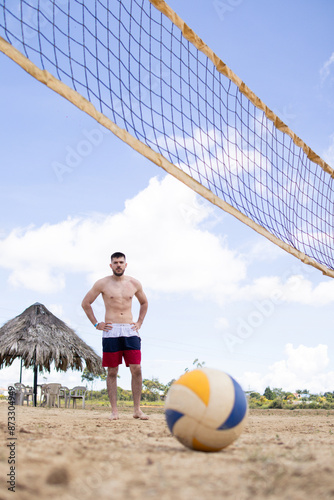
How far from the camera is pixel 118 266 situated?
5949mm

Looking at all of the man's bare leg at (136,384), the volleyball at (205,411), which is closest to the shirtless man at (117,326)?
the man's bare leg at (136,384)

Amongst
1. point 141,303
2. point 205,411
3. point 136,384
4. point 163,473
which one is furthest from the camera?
point 141,303

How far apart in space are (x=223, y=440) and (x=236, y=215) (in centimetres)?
352

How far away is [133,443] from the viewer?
3271mm

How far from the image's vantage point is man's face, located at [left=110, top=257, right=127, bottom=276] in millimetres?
5953

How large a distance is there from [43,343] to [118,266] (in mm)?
9948

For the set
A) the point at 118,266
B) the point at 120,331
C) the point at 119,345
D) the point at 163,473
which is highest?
the point at 118,266

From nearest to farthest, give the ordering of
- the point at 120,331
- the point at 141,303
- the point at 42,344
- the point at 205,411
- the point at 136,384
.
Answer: the point at 205,411 < the point at 120,331 < the point at 136,384 < the point at 141,303 < the point at 42,344

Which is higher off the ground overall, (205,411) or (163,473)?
(205,411)

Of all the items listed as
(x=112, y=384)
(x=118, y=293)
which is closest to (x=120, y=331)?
(x=118, y=293)

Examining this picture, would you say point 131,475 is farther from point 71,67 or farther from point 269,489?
point 71,67

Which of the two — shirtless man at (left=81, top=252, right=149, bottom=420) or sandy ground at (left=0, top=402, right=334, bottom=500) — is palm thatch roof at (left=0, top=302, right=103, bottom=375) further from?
sandy ground at (left=0, top=402, right=334, bottom=500)

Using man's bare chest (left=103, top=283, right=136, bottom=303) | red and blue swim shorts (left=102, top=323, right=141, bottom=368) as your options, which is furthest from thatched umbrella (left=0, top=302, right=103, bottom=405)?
man's bare chest (left=103, top=283, right=136, bottom=303)

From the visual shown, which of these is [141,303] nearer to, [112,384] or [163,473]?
→ [112,384]
